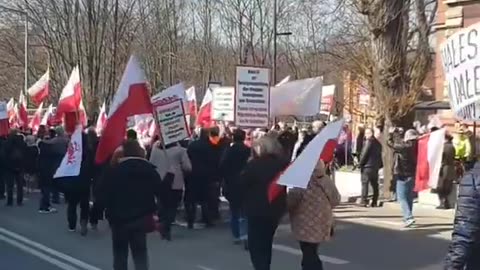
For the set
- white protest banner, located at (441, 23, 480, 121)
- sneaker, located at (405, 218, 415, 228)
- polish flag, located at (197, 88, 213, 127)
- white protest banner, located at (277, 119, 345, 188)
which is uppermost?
white protest banner, located at (441, 23, 480, 121)

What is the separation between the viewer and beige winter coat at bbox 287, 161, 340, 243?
28.6 feet

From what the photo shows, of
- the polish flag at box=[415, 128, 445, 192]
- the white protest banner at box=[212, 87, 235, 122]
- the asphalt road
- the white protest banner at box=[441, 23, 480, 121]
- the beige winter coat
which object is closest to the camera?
the white protest banner at box=[441, 23, 480, 121]

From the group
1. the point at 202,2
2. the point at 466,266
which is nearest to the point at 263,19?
the point at 202,2

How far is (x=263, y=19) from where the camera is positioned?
4784 centimetres

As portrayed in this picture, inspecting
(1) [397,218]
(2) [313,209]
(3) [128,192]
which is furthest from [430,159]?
(1) [397,218]

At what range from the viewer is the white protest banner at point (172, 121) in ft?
48.7

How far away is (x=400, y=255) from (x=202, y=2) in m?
35.9

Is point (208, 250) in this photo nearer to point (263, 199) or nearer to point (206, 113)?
point (263, 199)

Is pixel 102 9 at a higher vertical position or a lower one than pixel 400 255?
higher

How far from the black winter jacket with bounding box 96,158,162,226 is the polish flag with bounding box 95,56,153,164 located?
99cm

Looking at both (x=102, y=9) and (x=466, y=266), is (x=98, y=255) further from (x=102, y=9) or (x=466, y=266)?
(x=102, y=9)

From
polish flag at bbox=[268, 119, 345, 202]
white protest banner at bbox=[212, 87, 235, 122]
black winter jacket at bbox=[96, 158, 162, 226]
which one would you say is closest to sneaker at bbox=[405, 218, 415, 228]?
white protest banner at bbox=[212, 87, 235, 122]

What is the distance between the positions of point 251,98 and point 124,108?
7470 millimetres

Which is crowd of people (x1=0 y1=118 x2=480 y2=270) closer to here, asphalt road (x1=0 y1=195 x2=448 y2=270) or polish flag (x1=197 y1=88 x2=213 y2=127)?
asphalt road (x1=0 y1=195 x2=448 y2=270)
